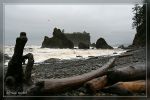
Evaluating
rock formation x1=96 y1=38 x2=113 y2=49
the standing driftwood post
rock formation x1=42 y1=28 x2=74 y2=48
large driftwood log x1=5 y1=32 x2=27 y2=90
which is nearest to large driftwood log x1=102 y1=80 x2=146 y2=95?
the standing driftwood post

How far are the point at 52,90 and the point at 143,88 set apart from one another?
6.17 ft

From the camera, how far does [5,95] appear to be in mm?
6590

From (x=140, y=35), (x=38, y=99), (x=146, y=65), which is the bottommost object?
(x=38, y=99)

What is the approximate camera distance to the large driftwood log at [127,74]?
6.95m

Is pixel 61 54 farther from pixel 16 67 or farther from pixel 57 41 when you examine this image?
pixel 16 67

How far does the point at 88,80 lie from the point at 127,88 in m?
0.92

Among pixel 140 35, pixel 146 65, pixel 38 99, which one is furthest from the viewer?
pixel 140 35

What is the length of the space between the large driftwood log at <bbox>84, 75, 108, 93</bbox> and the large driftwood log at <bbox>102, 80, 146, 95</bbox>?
14 cm

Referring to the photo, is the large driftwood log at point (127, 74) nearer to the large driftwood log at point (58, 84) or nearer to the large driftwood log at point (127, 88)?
the large driftwood log at point (127, 88)

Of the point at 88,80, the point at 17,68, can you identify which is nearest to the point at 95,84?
the point at 88,80

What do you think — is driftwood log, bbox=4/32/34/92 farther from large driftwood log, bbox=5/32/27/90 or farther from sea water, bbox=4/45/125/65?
sea water, bbox=4/45/125/65

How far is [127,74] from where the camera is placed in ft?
23.2

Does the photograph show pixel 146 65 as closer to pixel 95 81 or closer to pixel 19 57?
pixel 95 81

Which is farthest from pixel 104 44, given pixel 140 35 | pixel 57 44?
pixel 140 35
